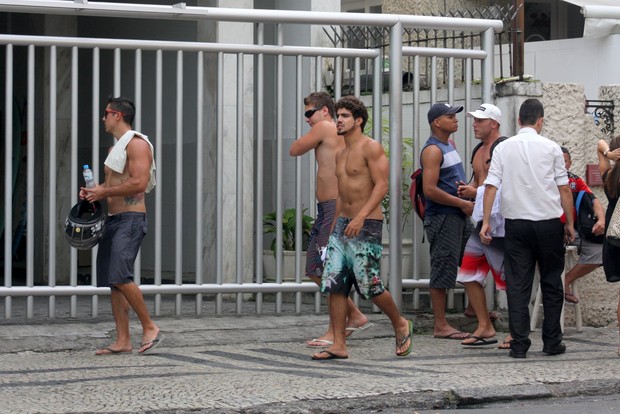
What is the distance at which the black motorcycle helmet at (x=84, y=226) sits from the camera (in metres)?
8.54

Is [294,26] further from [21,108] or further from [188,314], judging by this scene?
[21,108]

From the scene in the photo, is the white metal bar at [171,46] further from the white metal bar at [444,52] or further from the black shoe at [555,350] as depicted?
the black shoe at [555,350]

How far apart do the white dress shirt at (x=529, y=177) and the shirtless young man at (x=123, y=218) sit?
2.49 m

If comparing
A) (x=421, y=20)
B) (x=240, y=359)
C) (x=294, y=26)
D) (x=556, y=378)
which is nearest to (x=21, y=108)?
(x=294, y=26)

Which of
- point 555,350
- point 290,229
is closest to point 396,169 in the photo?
point 290,229

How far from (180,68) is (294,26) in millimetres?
2786

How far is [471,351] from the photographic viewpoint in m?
9.18

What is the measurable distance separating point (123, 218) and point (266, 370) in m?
1.60

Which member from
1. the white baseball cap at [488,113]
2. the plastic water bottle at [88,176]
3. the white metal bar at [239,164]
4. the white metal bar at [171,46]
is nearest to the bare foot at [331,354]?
the white metal bar at [239,164]

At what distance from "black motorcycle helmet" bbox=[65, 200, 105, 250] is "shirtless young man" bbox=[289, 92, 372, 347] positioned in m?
1.71

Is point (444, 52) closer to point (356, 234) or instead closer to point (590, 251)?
point (590, 251)

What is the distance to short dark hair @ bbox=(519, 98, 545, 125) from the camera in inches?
355

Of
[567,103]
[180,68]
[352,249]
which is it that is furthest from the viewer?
[567,103]

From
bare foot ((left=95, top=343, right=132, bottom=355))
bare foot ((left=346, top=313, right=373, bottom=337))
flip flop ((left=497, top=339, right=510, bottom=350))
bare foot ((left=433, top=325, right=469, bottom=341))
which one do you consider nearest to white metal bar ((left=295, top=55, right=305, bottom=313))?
bare foot ((left=346, top=313, right=373, bottom=337))
